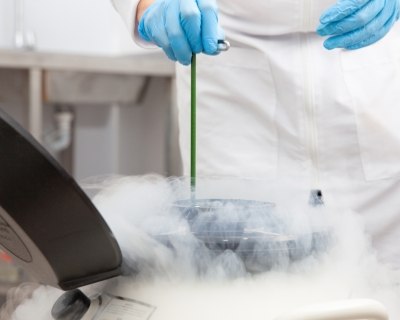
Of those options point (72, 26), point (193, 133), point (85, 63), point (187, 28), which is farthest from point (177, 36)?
point (72, 26)

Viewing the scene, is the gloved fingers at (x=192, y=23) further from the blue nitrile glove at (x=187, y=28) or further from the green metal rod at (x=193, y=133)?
the green metal rod at (x=193, y=133)

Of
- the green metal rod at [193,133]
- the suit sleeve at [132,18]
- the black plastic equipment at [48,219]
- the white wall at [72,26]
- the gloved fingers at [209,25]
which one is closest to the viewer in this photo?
the black plastic equipment at [48,219]

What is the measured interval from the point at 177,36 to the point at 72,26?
224 cm

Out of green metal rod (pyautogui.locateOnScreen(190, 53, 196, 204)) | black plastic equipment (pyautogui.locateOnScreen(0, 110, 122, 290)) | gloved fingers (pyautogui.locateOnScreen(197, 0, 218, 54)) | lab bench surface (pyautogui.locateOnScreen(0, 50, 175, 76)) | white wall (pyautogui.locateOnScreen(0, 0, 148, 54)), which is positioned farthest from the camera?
white wall (pyautogui.locateOnScreen(0, 0, 148, 54))

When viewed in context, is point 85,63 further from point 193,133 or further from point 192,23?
point 193,133

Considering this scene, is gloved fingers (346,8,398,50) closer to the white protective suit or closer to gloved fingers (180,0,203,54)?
the white protective suit

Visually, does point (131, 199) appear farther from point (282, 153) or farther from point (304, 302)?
point (282, 153)

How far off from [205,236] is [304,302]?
10 centimetres

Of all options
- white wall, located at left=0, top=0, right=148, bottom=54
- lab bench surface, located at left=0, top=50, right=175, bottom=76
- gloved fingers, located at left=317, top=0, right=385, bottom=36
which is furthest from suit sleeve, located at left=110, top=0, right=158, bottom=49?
white wall, located at left=0, top=0, right=148, bottom=54

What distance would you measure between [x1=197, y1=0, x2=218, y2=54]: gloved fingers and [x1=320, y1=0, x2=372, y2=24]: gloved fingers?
0.58 ft

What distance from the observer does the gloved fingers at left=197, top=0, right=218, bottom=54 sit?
673 millimetres

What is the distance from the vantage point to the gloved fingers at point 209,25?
67 centimetres

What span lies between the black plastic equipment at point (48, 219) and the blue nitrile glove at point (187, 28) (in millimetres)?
306

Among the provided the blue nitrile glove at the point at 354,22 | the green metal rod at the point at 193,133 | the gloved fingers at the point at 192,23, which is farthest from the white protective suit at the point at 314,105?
the green metal rod at the point at 193,133
